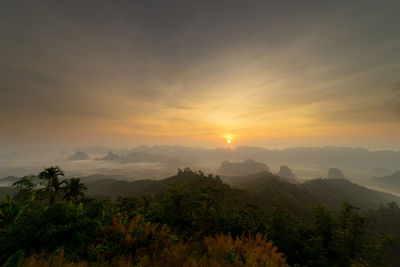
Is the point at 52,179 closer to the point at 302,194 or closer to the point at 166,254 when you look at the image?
the point at 166,254

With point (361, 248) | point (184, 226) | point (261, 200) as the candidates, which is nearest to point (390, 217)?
point (261, 200)

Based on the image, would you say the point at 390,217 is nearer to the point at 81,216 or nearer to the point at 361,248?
the point at 361,248

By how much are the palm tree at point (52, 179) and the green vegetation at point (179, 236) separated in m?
14.5

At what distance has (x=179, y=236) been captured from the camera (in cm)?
750

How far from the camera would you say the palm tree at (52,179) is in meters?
20.5

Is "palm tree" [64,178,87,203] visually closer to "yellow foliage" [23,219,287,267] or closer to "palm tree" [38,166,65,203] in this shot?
"palm tree" [38,166,65,203]

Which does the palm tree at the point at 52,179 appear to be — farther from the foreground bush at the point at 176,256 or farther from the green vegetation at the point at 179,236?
the foreground bush at the point at 176,256

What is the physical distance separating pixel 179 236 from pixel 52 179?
23328 millimetres

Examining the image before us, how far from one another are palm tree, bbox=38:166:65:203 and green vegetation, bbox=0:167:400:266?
1448 centimetres

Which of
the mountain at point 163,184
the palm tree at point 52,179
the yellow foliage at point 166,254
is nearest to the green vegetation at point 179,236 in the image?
the yellow foliage at point 166,254

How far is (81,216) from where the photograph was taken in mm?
6668

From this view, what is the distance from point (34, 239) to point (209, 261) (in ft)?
20.4

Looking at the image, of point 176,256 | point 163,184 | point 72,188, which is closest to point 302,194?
point 163,184

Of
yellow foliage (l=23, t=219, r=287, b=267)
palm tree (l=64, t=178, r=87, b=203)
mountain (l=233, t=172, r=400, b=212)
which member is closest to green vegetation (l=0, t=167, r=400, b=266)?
yellow foliage (l=23, t=219, r=287, b=267)
